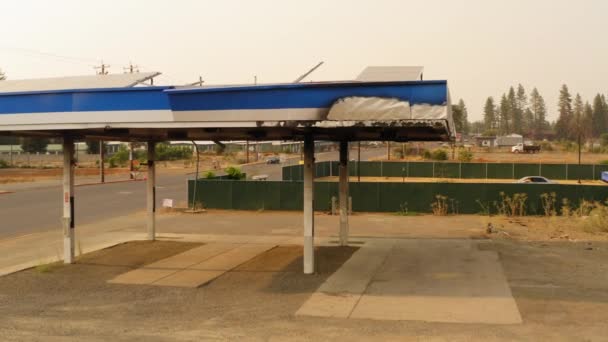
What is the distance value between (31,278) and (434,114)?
9.53 meters

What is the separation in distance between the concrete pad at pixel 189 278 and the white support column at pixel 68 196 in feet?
10.5

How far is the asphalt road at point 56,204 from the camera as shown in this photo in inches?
1050

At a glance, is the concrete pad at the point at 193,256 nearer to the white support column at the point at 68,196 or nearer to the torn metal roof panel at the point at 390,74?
the white support column at the point at 68,196

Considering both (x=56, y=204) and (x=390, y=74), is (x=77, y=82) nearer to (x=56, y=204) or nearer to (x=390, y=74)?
(x=390, y=74)

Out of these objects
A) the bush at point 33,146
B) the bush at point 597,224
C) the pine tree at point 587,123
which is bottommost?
the bush at point 597,224

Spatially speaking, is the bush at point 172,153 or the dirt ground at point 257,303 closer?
the dirt ground at point 257,303

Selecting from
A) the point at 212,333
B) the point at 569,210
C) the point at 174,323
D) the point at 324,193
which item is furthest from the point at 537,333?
the point at 324,193

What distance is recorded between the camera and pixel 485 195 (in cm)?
2902

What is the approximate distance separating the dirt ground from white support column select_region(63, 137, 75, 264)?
1.73 feet

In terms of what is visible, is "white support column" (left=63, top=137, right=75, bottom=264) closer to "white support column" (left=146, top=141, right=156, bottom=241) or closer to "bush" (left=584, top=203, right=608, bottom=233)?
"white support column" (left=146, top=141, right=156, bottom=241)

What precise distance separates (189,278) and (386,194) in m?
17.2

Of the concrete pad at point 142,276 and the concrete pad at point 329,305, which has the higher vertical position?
the concrete pad at point 329,305

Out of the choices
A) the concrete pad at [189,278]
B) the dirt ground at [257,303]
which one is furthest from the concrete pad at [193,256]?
the concrete pad at [189,278]

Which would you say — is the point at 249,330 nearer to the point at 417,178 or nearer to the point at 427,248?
the point at 427,248
